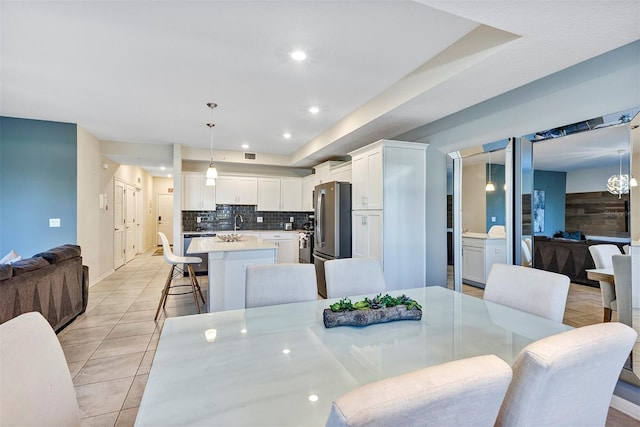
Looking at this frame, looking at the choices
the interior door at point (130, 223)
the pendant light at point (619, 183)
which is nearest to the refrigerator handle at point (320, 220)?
the pendant light at point (619, 183)

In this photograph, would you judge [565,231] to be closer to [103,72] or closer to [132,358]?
[132,358]

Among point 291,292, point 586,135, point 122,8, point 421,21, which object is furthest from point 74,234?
point 586,135

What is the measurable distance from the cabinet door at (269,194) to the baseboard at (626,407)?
5996 mm

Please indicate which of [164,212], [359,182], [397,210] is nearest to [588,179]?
[397,210]

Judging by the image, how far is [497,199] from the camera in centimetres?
294

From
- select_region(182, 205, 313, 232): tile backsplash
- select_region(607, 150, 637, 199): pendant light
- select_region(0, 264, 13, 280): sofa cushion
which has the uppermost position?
select_region(607, 150, 637, 199): pendant light

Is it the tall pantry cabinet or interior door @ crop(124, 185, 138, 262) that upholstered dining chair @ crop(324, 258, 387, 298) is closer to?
the tall pantry cabinet

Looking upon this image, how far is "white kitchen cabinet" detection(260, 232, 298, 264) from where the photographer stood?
6.50 m

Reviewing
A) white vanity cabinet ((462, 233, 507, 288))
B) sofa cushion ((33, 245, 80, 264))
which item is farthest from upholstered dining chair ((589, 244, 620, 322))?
sofa cushion ((33, 245, 80, 264))

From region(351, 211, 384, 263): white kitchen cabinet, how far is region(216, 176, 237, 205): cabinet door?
3.40 metres

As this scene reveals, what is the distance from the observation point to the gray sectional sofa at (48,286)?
2459 millimetres

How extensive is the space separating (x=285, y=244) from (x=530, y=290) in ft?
17.0

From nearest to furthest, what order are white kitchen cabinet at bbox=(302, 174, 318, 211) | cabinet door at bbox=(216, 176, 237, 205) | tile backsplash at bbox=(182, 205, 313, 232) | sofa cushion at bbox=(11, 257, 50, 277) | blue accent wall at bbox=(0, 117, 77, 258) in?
sofa cushion at bbox=(11, 257, 50, 277) < blue accent wall at bbox=(0, 117, 77, 258) < cabinet door at bbox=(216, 176, 237, 205) < tile backsplash at bbox=(182, 205, 313, 232) < white kitchen cabinet at bbox=(302, 174, 318, 211)

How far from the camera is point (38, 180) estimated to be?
4.45 metres
